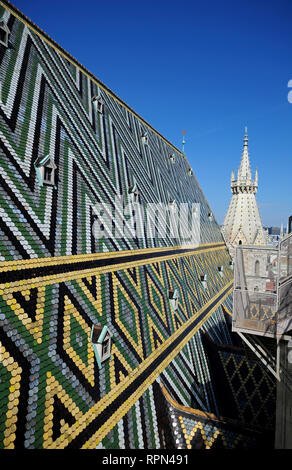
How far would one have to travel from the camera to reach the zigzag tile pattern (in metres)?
5.84

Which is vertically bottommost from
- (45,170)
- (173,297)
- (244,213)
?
(173,297)

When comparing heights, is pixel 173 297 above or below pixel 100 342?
above

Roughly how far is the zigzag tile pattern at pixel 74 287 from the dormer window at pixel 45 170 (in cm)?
20

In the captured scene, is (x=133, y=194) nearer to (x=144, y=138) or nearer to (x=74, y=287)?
(x=74, y=287)

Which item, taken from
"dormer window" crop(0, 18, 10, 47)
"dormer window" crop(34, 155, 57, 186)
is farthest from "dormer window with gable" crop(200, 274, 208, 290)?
"dormer window" crop(0, 18, 10, 47)

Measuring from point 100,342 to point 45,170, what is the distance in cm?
498

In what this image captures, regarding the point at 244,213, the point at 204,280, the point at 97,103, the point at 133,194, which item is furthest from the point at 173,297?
the point at 244,213

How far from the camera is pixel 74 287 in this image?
25.0ft

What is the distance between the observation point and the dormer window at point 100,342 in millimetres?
7250

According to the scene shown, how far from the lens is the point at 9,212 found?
6703mm
